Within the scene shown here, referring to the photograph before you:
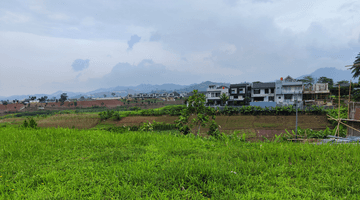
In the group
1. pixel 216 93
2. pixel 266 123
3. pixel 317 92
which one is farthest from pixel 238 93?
pixel 266 123

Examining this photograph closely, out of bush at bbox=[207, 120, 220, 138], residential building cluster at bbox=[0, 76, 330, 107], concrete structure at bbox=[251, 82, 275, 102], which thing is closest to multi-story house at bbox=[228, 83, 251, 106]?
residential building cluster at bbox=[0, 76, 330, 107]

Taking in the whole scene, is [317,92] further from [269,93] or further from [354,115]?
[354,115]

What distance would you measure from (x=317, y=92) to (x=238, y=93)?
A: 1660 centimetres

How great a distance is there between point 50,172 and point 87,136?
2.90m

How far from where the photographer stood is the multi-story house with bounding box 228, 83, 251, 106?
150 ft

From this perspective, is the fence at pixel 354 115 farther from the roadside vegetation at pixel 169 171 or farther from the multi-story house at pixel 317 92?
the multi-story house at pixel 317 92

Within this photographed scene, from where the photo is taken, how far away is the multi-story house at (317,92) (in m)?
37.7

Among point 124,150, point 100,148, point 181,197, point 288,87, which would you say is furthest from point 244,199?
point 288,87

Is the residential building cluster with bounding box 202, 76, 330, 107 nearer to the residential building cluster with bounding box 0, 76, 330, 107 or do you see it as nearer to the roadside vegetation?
the residential building cluster with bounding box 0, 76, 330, 107

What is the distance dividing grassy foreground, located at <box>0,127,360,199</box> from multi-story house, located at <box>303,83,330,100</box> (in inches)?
1647

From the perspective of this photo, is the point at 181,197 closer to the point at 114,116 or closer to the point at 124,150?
the point at 124,150

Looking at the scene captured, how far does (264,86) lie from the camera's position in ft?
140

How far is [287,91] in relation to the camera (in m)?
40.1

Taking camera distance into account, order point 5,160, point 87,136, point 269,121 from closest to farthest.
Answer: point 5,160, point 87,136, point 269,121
